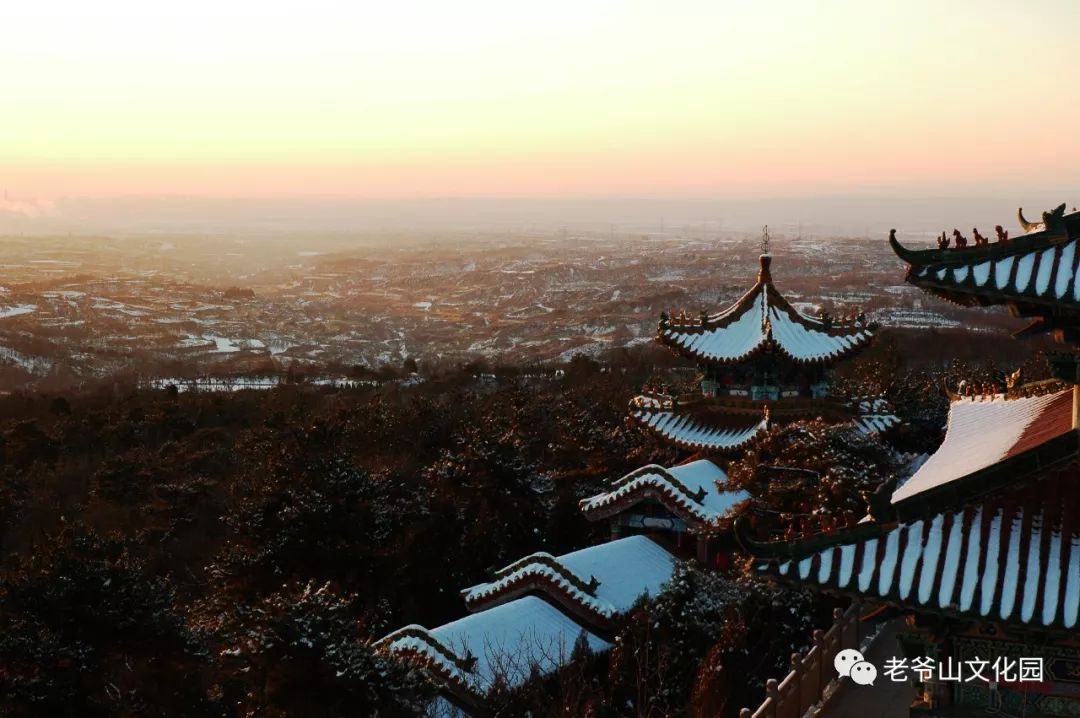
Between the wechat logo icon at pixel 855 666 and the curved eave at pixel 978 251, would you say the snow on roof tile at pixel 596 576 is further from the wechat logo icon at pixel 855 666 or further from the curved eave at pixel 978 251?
the curved eave at pixel 978 251

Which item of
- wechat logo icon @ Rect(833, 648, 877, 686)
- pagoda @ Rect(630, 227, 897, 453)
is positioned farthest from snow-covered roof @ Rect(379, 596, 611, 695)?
pagoda @ Rect(630, 227, 897, 453)

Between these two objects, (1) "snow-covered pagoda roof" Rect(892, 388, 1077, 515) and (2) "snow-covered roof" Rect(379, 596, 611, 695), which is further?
(2) "snow-covered roof" Rect(379, 596, 611, 695)

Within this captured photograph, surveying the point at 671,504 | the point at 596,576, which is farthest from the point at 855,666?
the point at 671,504

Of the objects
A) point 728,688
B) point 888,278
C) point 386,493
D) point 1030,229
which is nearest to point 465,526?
point 386,493

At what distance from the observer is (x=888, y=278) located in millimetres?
115875

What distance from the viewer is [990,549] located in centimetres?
571

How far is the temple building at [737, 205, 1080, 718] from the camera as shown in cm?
555

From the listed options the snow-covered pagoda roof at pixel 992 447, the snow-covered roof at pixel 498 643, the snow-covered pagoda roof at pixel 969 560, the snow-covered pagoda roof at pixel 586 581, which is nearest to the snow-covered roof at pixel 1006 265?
the snow-covered pagoda roof at pixel 992 447

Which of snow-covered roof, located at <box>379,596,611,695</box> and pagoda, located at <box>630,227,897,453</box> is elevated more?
pagoda, located at <box>630,227,897,453</box>

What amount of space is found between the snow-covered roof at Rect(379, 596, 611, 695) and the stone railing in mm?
3170

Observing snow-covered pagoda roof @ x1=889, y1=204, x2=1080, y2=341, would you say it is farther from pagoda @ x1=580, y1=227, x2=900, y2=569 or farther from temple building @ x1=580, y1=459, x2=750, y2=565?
pagoda @ x1=580, y1=227, x2=900, y2=569

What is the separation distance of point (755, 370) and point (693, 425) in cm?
147

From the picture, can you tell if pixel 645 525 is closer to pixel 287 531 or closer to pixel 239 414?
pixel 287 531

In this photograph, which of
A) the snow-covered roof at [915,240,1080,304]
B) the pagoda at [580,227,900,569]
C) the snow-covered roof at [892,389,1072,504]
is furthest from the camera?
the pagoda at [580,227,900,569]
